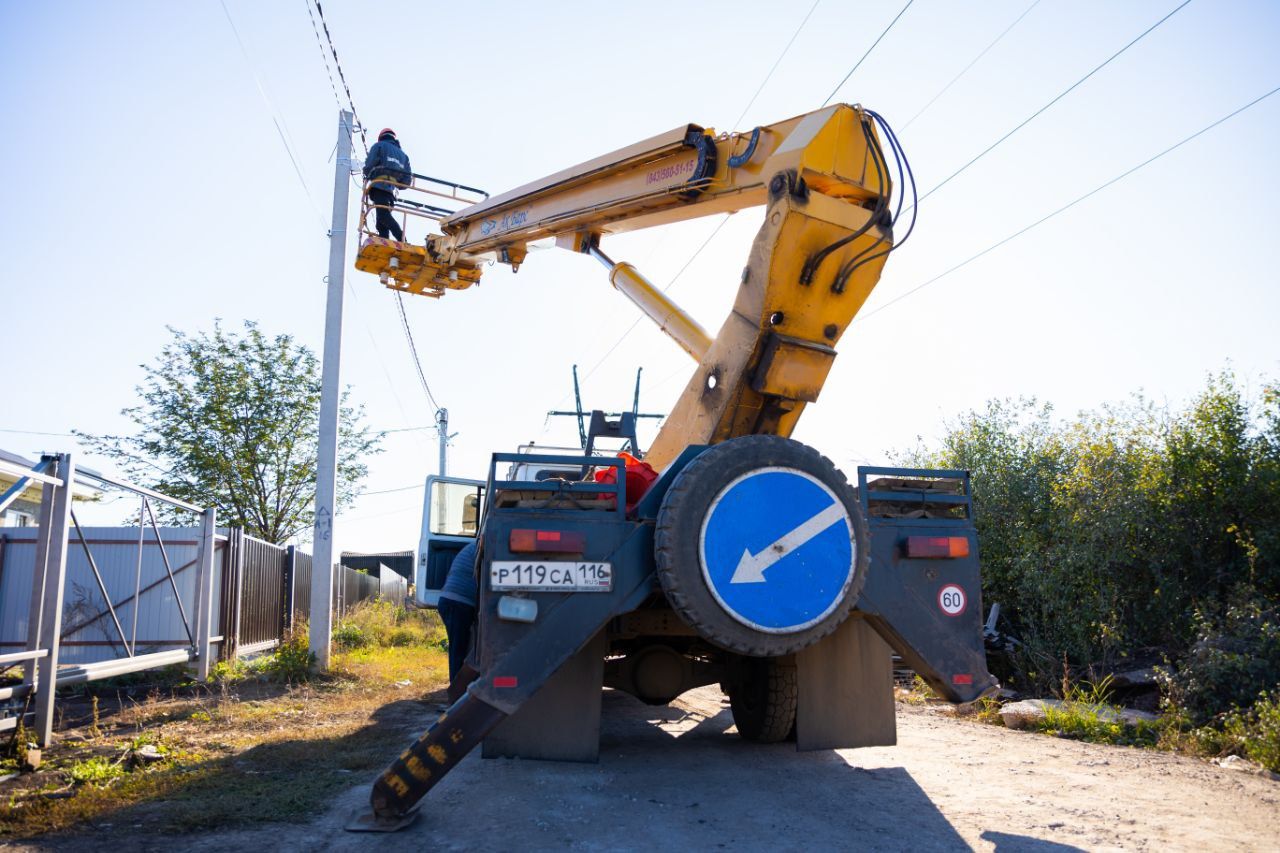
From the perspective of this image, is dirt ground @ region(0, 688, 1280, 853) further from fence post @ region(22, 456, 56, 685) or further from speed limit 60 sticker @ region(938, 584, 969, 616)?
fence post @ region(22, 456, 56, 685)

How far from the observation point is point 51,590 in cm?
607

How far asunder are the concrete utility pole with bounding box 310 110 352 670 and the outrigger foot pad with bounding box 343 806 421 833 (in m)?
8.03

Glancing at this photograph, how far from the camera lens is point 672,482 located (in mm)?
4707

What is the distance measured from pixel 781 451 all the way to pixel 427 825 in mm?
2500

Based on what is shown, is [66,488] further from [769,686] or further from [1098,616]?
[1098,616]

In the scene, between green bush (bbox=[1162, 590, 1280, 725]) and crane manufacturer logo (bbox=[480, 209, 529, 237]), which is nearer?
green bush (bbox=[1162, 590, 1280, 725])

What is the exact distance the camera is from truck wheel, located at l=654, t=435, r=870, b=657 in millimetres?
4336

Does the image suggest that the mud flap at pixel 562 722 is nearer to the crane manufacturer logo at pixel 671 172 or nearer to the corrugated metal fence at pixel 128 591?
the crane manufacturer logo at pixel 671 172

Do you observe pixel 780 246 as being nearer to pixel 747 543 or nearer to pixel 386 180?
pixel 747 543

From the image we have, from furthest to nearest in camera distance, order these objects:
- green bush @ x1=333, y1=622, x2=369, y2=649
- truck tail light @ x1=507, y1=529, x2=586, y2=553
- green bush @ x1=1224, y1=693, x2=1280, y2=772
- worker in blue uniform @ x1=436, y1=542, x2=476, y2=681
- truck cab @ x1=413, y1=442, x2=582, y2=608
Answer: green bush @ x1=333, y1=622, x2=369, y2=649 → truck cab @ x1=413, y1=442, x2=582, y2=608 → worker in blue uniform @ x1=436, y1=542, x2=476, y2=681 → green bush @ x1=1224, y1=693, x2=1280, y2=772 → truck tail light @ x1=507, y1=529, x2=586, y2=553

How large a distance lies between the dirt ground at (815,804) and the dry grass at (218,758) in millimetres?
284

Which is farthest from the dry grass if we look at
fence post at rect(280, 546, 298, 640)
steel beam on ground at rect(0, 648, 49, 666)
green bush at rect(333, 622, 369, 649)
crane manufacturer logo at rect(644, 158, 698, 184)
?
green bush at rect(333, 622, 369, 649)

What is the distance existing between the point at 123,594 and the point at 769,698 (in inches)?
370

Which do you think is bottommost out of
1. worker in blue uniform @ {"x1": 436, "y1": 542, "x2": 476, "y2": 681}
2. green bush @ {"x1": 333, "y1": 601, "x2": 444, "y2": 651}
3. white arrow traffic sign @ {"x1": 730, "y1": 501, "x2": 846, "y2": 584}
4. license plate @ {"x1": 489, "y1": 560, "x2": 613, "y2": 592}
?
green bush @ {"x1": 333, "y1": 601, "x2": 444, "y2": 651}
